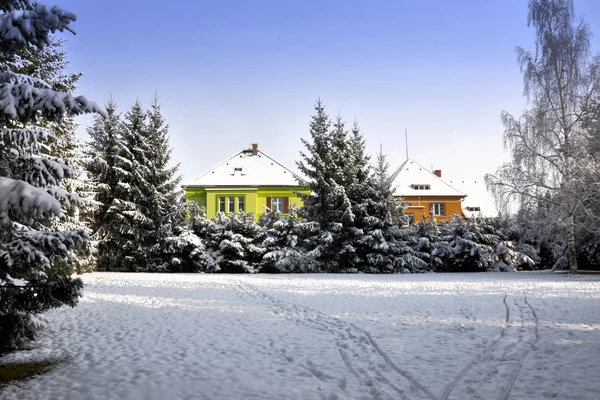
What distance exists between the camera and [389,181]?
93.5ft

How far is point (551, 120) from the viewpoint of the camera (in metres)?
23.5

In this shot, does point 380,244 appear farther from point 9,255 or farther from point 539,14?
point 9,255

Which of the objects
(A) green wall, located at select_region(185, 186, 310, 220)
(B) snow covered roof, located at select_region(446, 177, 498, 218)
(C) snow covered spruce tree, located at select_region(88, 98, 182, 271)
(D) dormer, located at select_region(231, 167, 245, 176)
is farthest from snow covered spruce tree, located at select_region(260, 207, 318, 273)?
(B) snow covered roof, located at select_region(446, 177, 498, 218)

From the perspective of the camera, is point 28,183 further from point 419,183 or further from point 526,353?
point 419,183

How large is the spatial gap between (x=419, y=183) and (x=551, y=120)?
82.3ft

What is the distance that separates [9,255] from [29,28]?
292 cm

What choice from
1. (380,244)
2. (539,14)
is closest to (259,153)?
(380,244)

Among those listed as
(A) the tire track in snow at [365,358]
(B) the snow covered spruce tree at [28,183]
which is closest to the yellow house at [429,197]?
(A) the tire track in snow at [365,358]

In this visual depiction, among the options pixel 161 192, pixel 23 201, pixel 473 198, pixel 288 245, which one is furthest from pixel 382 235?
pixel 473 198

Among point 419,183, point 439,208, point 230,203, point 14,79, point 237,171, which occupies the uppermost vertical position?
point 237,171

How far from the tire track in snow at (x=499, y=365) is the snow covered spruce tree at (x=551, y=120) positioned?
15702 mm

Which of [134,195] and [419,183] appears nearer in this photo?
[134,195]

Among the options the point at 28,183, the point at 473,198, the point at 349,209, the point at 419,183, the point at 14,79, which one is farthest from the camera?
the point at 473,198

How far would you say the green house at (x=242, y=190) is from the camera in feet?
135
